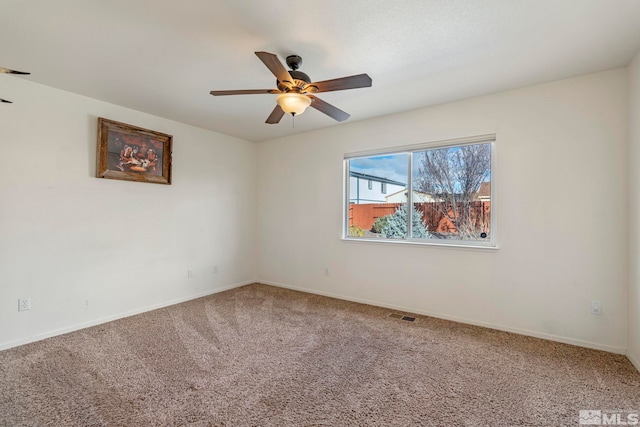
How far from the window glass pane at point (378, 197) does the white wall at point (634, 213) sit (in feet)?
6.51

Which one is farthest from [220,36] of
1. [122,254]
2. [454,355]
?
[454,355]

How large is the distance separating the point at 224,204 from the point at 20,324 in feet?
8.53

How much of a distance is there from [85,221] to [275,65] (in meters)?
2.81

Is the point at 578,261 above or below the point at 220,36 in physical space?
below

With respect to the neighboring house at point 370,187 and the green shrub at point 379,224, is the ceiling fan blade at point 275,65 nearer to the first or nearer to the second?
the neighboring house at point 370,187

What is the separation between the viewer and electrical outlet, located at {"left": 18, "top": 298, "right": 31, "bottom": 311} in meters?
2.79

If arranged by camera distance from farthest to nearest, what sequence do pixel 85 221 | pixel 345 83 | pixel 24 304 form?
1. pixel 85 221
2. pixel 24 304
3. pixel 345 83

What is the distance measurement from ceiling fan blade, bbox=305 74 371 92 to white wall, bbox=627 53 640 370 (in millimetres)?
2220

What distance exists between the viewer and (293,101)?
7.36ft

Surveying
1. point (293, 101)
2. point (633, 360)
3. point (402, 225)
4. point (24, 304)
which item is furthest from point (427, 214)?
point (24, 304)

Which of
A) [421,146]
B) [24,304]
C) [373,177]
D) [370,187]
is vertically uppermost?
[421,146]

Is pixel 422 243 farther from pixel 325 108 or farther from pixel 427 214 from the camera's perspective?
pixel 325 108

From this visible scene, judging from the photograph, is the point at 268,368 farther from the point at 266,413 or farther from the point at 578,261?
the point at 578,261

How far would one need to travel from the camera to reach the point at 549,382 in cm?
213
